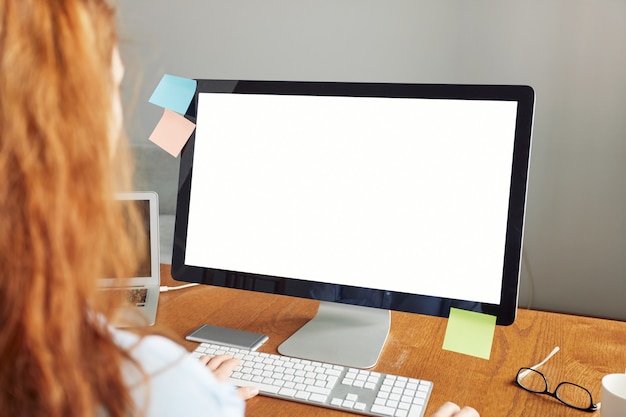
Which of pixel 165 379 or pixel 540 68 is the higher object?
pixel 540 68

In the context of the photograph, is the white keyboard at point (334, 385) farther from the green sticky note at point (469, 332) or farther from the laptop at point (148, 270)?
the laptop at point (148, 270)

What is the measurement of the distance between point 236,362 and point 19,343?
501mm

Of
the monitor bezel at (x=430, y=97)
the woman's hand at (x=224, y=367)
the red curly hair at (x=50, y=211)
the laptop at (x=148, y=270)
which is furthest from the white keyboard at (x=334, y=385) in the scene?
the red curly hair at (x=50, y=211)

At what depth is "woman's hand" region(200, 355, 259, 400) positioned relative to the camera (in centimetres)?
85

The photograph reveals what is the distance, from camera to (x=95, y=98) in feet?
1.54

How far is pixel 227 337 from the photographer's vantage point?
103cm

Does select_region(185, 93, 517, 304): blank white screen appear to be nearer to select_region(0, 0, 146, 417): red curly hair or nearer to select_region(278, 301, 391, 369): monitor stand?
select_region(278, 301, 391, 369): monitor stand

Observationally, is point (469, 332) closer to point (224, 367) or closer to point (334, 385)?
point (334, 385)

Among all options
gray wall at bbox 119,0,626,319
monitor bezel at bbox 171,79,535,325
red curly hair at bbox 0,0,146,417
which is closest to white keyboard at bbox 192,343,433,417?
monitor bezel at bbox 171,79,535,325

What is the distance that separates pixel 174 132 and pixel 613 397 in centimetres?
72

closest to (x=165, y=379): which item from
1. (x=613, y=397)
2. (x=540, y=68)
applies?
(x=613, y=397)

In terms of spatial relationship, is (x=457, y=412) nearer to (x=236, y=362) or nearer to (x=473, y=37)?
(x=236, y=362)

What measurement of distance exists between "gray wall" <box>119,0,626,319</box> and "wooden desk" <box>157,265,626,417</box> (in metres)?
Result: 1.15

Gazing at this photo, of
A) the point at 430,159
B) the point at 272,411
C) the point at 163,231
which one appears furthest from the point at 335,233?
the point at 163,231
